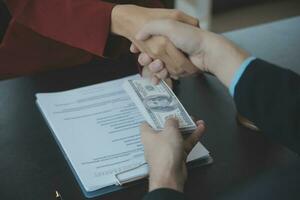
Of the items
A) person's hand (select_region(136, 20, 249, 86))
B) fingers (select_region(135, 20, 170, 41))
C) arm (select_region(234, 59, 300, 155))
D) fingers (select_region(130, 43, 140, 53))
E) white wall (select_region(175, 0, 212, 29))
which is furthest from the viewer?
white wall (select_region(175, 0, 212, 29))

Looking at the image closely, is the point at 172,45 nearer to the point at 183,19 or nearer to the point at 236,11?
the point at 183,19

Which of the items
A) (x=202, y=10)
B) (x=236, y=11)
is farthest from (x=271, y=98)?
(x=236, y=11)

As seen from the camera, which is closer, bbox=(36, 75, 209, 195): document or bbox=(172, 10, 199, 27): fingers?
bbox=(36, 75, 209, 195): document

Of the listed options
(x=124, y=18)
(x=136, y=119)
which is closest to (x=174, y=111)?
(x=136, y=119)

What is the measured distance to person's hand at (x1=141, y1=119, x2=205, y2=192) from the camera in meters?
0.76

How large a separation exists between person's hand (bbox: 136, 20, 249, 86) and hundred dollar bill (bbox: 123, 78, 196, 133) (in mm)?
92

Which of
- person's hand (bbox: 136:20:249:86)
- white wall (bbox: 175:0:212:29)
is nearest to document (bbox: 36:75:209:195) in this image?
person's hand (bbox: 136:20:249:86)

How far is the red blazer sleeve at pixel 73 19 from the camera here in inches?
43.0

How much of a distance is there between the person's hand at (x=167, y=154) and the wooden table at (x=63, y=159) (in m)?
0.05

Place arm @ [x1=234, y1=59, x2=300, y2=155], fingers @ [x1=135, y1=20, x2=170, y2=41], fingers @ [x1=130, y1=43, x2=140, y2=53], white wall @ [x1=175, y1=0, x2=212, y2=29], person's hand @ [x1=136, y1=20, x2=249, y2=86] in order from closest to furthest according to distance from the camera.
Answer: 1. arm @ [x1=234, y1=59, x2=300, y2=155]
2. person's hand @ [x1=136, y1=20, x2=249, y2=86]
3. fingers @ [x1=135, y1=20, x2=170, y2=41]
4. fingers @ [x1=130, y1=43, x2=140, y2=53]
5. white wall @ [x1=175, y1=0, x2=212, y2=29]

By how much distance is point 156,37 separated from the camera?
3.61 feet

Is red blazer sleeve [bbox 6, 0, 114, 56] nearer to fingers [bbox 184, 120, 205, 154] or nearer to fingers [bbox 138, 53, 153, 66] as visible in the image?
fingers [bbox 138, 53, 153, 66]

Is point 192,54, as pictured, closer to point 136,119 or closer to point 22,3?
point 136,119

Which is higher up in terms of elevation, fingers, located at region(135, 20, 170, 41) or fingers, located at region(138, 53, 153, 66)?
fingers, located at region(135, 20, 170, 41)
